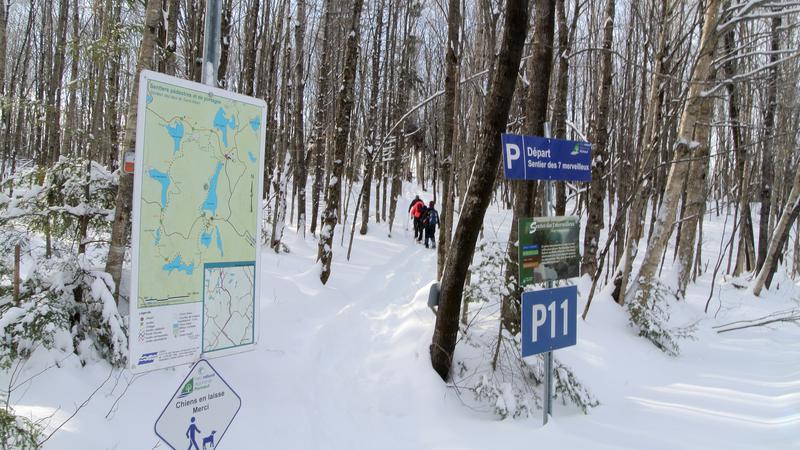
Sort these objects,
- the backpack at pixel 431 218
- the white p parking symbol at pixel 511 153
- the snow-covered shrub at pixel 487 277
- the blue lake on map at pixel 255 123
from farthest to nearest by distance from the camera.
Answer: the backpack at pixel 431 218
the snow-covered shrub at pixel 487 277
the white p parking symbol at pixel 511 153
the blue lake on map at pixel 255 123

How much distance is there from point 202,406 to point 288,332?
3987mm

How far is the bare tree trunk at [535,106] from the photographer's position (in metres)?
5.83

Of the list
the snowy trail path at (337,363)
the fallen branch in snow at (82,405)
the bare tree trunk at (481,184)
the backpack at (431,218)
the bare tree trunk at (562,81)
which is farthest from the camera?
the backpack at (431,218)

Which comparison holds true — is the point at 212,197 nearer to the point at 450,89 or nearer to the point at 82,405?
the point at 82,405

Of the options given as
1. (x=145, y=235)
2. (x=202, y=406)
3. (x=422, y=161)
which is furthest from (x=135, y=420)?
(x=422, y=161)

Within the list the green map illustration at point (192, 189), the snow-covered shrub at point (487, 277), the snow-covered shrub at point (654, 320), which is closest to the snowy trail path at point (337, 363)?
the snow-covered shrub at point (487, 277)

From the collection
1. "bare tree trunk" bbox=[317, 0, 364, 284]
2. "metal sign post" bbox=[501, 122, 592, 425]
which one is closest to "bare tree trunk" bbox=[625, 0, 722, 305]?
"metal sign post" bbox=[501, 122, 592, 425]

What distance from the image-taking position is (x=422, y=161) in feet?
122

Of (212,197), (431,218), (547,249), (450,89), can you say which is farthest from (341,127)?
(431,218)

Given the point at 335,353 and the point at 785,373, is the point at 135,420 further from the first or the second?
the point at 785,373

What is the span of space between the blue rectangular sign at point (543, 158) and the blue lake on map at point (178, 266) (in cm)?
252

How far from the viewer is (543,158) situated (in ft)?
13.9

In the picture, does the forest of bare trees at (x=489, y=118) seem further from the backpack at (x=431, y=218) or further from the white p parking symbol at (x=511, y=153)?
the backpack at (x=431, y=218)

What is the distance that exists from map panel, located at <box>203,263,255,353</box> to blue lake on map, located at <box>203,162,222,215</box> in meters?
0.30
